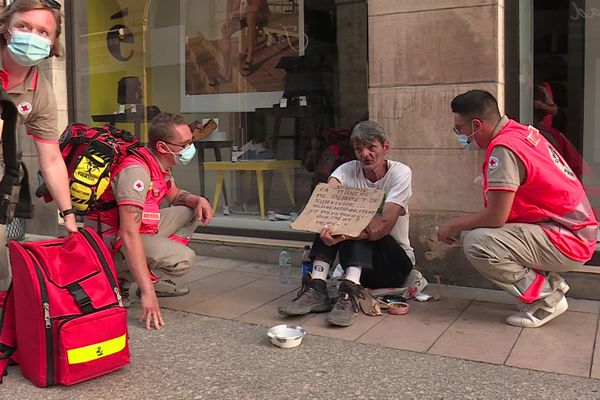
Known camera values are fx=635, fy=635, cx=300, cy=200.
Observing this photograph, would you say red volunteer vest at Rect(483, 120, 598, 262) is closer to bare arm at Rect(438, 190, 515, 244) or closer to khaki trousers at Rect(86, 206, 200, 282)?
bare arm at Rect(438, 190, 515, 244)

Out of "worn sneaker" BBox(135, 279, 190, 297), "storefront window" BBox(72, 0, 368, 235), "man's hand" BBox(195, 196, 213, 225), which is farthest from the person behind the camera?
"storefront window" BBox(72, 0, 368, 235)

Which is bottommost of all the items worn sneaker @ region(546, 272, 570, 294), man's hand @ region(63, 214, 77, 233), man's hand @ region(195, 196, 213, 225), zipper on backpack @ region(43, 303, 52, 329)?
worn sneaker @ region(546, 272, 570, 294)

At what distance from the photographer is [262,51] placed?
6.80 meters

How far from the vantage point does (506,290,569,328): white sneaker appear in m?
3.88

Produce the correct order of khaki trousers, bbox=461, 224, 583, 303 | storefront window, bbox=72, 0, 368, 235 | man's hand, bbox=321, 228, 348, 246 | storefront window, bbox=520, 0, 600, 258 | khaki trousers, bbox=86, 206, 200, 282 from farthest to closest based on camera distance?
1. storefront window, bbox=72, 0, 368, 235
2. storefront window, bbox=520, 0, 600, 258
3. khaki trousers, bbox=86, 206, 200, 282
4. man's hand, bbox=321, 228, 348, 246
5. khaki trousers, bbox=461, 224, 583, 303

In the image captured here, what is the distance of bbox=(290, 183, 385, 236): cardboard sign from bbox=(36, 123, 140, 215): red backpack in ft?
4.05

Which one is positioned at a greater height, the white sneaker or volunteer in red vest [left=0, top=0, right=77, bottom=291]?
volunteer in red vest [left=0, top=0, right=77, bottom=291]

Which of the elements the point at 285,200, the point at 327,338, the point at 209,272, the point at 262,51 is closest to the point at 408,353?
the point at 327,338

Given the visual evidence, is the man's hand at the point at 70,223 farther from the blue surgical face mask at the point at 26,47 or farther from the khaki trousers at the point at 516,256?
the khaki trousers at the point at 516,256

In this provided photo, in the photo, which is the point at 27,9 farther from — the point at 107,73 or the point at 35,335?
the point at 107,73

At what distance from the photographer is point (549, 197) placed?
373 cm

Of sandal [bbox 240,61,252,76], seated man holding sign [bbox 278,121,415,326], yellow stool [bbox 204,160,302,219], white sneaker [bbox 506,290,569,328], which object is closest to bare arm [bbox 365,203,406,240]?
seated man holding sign [bbox 278,121,415,326]

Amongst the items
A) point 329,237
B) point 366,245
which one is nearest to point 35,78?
point 329,237

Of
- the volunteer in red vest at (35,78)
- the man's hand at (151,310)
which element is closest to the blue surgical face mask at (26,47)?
the volunteer in red vest at (35,78)
